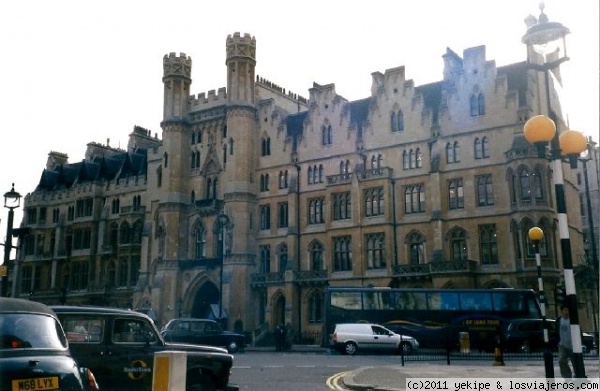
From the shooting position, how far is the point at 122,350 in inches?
421

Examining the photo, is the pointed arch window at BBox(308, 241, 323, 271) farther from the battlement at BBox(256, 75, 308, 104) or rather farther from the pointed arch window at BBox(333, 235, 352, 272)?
the battlement at BBox(256, 75, 308, 104)

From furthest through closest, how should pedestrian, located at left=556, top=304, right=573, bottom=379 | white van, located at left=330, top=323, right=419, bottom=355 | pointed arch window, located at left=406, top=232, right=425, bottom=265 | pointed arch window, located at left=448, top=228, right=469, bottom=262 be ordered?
pointed arch window, located at left=406, top=232, right=425, bottom=265
pointed arch window, located at left=448, top=228, right=469, bottom=262
white van, located at left=330, top=323, right=419, bottom=355
pedestrian, located at left=556, top=304, right=573, bottom=379

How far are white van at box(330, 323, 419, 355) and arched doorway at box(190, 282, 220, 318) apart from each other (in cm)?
2067

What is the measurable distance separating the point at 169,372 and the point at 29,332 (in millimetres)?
2055

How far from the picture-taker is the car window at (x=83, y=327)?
410 inches

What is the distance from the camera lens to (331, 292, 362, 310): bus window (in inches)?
1321

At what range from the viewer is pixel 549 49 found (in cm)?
1081

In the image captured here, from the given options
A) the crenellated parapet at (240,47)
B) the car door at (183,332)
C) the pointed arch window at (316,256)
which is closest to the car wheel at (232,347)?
the car door at (183,332)

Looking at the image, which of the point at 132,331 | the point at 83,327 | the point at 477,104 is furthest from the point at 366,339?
the point at 83,327

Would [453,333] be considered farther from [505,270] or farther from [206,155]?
[206,155]

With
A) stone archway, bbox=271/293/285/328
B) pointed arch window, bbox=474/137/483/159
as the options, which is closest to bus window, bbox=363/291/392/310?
pointed arch window, bbox=474/137/483/159

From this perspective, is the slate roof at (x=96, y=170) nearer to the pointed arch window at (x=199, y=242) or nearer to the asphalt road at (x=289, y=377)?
the pointed arch window at (x=199, y=242)

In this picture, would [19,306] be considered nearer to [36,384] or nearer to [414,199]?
[36,384]

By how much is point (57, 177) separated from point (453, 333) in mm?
52041
